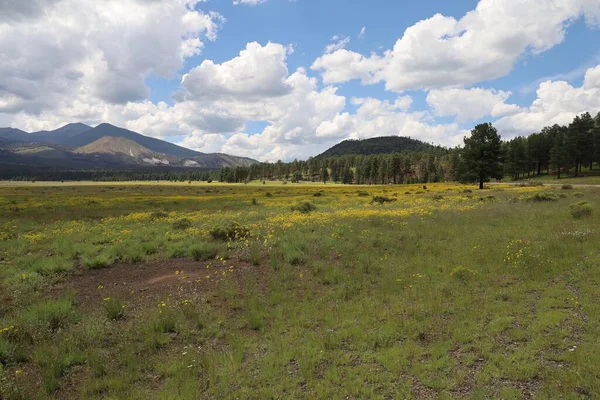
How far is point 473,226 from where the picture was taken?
63.5 feet

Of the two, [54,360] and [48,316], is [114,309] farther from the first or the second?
[54,360]

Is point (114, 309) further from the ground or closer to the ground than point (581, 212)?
closer to the ground

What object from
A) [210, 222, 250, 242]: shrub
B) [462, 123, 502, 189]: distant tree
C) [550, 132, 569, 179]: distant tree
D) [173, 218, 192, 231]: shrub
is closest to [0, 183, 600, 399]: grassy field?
[210, 222, 250, 242]: shrub

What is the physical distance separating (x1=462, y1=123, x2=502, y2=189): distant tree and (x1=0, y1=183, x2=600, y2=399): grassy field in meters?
45.1

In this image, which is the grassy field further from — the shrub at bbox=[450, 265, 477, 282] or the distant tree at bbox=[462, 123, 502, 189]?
the distant tree at bbox=[462, 123, 502, 189]

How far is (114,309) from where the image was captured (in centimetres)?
992

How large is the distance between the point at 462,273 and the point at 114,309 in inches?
461

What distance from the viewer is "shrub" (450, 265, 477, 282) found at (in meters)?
11.8

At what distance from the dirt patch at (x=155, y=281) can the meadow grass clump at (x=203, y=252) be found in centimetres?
48

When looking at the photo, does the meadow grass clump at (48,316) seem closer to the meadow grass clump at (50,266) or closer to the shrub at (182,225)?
the meadow grass clump at (50,266)

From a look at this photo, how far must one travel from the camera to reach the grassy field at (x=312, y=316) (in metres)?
6.50

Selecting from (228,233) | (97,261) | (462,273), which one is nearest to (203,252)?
(228,233)

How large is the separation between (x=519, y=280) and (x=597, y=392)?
→ 6.42m

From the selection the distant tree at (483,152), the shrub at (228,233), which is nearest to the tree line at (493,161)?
the distant tree at (483,152)
